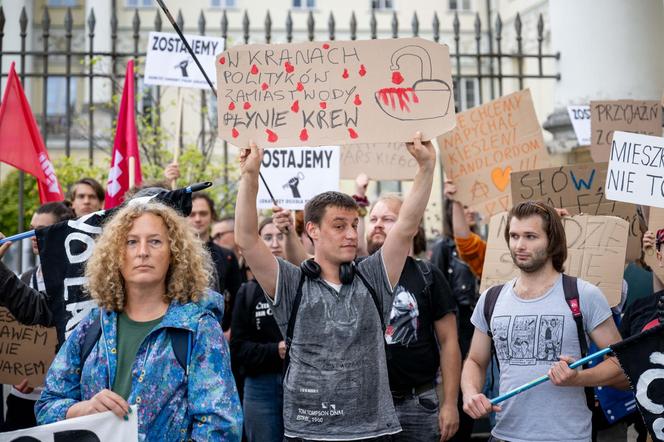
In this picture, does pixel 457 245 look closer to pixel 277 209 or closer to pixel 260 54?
pixel 277 209

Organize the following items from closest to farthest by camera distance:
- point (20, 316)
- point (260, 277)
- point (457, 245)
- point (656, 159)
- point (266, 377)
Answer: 1. point (260, 277)
2. point (20, 316)
3. point (656, 159)
4. point (266, 377)
5. point (457, 245)

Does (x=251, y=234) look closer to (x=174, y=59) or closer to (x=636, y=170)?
(x=636, y=170)

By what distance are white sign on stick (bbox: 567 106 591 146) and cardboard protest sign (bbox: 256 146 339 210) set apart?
9.05ft

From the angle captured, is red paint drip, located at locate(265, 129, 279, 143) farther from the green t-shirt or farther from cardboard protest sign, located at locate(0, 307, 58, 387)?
cardboard protest sign, located at locate(0, 307, 58, 387)

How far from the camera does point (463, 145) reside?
639 cm

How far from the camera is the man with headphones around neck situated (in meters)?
3.62

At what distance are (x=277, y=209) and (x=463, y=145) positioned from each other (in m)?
2.21

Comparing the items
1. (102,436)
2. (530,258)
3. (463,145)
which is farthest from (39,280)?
(463,145)

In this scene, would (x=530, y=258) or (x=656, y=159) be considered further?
(x=656, y=159)

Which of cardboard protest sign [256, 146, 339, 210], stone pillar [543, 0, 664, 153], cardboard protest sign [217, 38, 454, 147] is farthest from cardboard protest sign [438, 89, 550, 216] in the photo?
stone pillar [543, 0, 664, 153]

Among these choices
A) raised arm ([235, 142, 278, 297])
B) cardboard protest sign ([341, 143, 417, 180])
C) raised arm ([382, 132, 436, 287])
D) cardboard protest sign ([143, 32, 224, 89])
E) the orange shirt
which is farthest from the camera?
cardboard protest sign ([143, 32, 224, 89])

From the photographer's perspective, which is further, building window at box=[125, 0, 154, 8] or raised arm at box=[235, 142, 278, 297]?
building window at box=[125, 0, 154, 8]

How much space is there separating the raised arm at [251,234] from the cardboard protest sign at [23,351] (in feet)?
6.25

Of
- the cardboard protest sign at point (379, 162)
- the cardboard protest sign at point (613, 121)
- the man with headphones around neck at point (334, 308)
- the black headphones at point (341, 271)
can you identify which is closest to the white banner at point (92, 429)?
the man with headphones around neck at point (334, 308)
